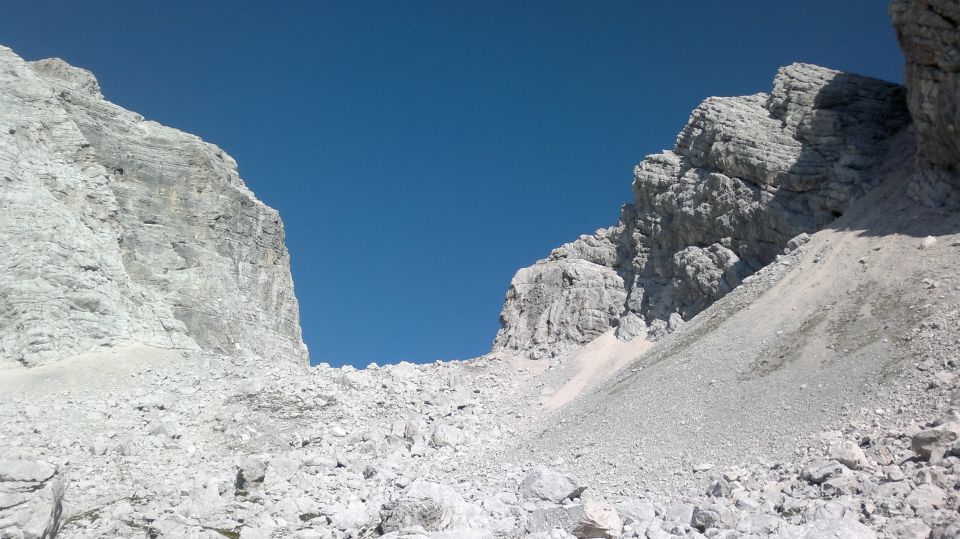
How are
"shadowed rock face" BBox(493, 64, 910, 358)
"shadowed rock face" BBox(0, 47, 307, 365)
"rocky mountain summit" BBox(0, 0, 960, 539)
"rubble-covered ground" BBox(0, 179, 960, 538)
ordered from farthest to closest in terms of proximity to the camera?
"shadowed rock face" BBox(493, 64, 910, 358), "shadowed rock face" BBox(0, 47, 307, 365), "rocky mountain summit" BBox(0, 0, 960, 539), "rubble-covered ground" BBox(0, 179, 960, 538)

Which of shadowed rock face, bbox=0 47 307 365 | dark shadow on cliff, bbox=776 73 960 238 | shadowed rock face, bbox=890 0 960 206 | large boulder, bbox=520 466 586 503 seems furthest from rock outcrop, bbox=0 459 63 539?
shadowed rock face, bbox=890 0 960 206

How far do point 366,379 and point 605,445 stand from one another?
14149mm

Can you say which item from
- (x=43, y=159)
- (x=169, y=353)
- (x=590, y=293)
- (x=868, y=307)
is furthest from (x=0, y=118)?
(x=868, y=307)

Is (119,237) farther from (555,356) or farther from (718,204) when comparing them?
(718,204)

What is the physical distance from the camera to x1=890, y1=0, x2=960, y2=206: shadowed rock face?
30703 millimetres

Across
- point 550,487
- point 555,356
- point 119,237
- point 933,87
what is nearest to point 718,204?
point 933,87

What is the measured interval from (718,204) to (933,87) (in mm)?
12506

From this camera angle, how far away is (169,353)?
3841cm

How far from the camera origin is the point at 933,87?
31766mm

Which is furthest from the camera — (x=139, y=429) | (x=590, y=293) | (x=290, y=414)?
(x=590, y=293)

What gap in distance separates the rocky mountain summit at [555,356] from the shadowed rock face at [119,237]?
0.53ft

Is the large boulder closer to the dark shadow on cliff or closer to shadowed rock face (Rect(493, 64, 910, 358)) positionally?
the dark shadow on cliff

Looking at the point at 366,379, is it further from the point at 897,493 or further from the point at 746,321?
the point at 897,493

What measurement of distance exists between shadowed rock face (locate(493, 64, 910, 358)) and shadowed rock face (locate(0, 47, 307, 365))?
56.5ft
